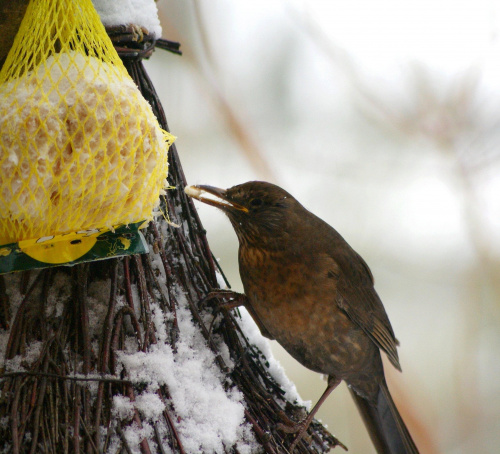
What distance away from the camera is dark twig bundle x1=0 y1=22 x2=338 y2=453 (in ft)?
5.56

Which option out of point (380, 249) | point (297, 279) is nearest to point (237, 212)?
point (297, 279)

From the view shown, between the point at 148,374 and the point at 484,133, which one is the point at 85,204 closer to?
the point at 148,374

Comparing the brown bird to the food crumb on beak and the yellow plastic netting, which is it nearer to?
the food crumb on beak

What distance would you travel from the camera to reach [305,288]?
2656 mm

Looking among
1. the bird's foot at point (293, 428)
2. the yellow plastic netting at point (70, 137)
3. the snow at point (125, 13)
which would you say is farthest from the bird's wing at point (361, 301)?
the snow at point (125, 13)

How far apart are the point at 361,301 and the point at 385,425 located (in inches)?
28.2

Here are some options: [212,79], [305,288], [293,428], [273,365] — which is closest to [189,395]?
[293,428]

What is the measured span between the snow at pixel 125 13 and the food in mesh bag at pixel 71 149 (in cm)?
38

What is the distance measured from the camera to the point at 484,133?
4.73 meters

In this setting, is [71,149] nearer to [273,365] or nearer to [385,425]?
[273,365]

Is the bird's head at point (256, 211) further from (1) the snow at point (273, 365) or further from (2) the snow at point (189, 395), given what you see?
(2) the snow at point (189, 395)

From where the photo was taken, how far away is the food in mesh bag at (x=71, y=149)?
1.72m

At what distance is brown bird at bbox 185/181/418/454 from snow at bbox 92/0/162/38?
658 millimetres

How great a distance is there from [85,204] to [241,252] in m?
1.12
